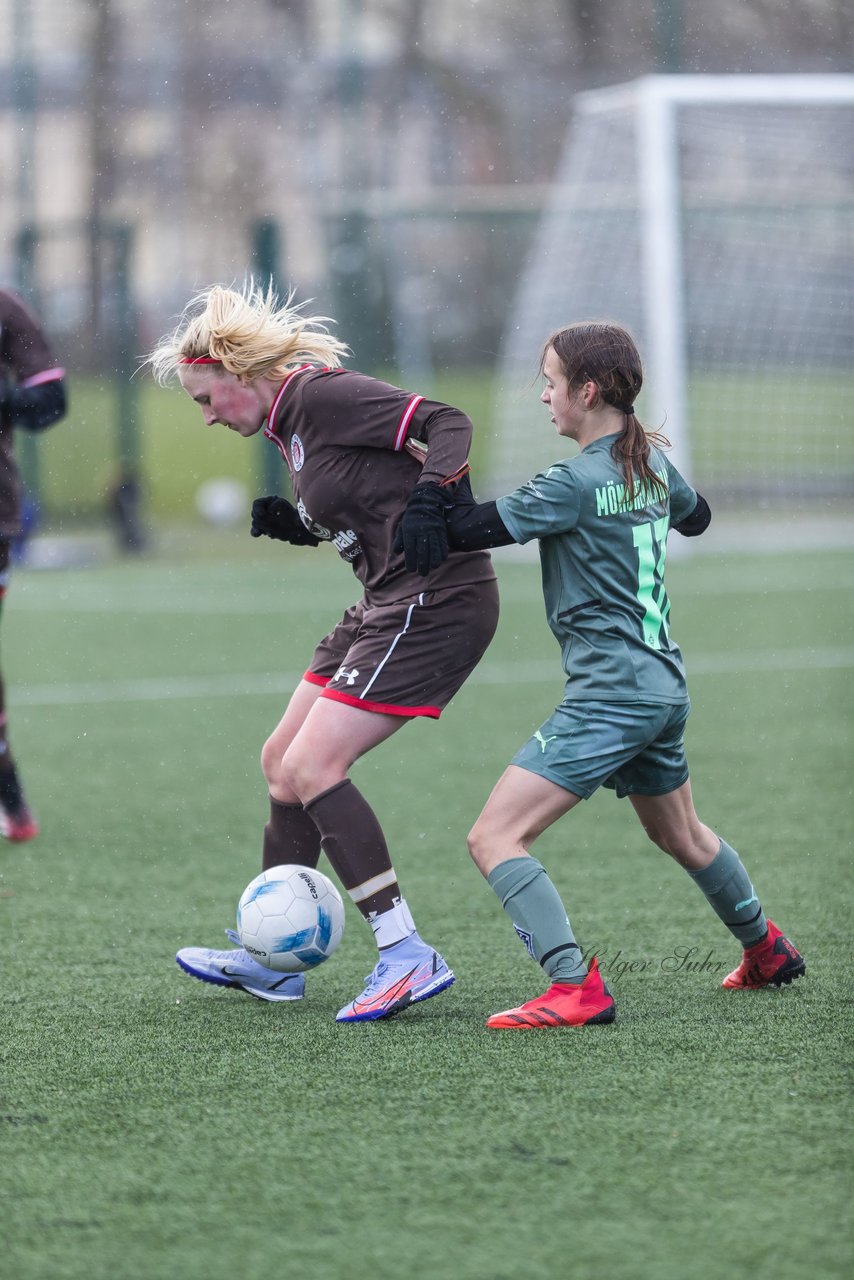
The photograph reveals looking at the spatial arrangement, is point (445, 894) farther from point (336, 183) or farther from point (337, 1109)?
point (336, 183)

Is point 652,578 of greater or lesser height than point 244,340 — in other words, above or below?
below

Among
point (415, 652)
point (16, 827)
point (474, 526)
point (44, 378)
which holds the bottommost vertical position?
point (16, 827)

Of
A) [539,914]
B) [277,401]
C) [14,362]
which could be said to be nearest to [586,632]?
[539,914]

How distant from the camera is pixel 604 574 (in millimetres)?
3611

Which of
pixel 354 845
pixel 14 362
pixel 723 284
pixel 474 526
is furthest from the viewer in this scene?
pixel 723 284

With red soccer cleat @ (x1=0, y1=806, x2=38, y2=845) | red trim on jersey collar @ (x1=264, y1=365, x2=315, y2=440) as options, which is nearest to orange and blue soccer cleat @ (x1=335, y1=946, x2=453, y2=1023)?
red trim on jersey collar @ (x1=264, y1=365, x2=315, y2=440)

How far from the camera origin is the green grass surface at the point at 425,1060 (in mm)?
2498

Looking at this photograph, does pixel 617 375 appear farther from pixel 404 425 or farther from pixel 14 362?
pixel 14 362

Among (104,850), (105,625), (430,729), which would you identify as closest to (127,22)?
(105,625)

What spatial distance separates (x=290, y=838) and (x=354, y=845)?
1.23 ft

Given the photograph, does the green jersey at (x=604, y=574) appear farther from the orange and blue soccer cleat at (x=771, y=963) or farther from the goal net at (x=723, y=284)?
the goal net at (x=723, y=284)

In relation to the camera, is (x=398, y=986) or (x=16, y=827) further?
(x=16, y=827)

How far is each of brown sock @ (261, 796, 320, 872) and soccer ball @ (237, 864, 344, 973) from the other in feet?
0.53

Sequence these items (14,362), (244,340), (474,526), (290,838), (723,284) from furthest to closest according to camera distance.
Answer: (723,284) → (14,362) → (290,838) → (244,340) → (474,526)
